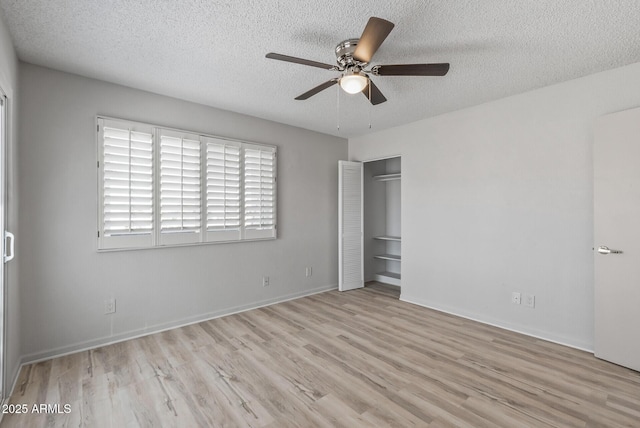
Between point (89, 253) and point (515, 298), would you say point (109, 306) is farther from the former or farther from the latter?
point (515, 298)

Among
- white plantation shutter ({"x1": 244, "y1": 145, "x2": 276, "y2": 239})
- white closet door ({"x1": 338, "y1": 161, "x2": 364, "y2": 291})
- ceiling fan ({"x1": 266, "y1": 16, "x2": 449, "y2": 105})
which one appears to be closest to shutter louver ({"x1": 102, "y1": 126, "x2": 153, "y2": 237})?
white plantation shutter ({"x1": 244, "y1": 145, "x2": 276, "y2": 239})

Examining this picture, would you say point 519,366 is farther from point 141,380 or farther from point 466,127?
point 141,380

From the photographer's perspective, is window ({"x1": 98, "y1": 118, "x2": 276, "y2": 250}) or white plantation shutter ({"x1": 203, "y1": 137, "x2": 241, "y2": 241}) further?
white plantation shutter ({"x1": 203, "y1": 137, "x2": 241, "y2": 241})

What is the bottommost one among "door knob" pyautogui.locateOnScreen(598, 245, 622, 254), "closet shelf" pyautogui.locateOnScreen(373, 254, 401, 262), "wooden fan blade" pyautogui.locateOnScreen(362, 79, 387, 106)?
"closet shelf" pyautogui.locateOnScreen(373, 254, 401, 262)

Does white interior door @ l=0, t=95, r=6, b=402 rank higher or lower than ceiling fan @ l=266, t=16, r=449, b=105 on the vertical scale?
lower

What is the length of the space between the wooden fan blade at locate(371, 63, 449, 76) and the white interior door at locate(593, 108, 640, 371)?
1.76m

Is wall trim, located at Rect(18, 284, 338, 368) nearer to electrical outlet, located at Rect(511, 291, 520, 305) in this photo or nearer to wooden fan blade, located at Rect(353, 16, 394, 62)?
electrical outlet, located at Rect(511, 291, 520, 305)

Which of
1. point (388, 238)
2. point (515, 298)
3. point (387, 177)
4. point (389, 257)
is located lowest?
point (515, 298)

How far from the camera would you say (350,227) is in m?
4.96

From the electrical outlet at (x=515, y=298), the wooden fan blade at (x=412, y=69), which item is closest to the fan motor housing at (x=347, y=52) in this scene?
the wooden fan blade at (x=412, y=69)

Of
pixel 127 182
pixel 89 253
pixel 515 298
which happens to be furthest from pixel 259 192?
pixel 515 298

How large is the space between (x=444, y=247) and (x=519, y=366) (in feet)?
5.38

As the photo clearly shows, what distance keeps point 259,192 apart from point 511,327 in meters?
3.36

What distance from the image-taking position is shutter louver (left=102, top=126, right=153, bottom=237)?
293 cm
